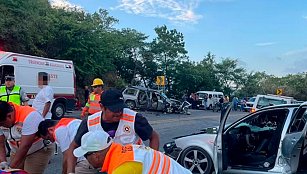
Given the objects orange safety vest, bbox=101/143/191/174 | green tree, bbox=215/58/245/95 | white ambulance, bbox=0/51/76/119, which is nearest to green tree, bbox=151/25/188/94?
green tree, bbox=215/58/245/95

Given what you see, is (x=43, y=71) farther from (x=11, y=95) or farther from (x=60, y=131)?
(x=60, y=131)

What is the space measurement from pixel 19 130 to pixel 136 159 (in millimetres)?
1963

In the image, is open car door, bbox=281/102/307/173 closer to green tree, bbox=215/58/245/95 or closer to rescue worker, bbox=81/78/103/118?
rescue worker, bbox=81/78/103/118

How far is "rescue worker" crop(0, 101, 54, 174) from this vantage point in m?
3.68

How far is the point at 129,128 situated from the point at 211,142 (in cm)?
331

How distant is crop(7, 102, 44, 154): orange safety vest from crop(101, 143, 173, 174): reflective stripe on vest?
1.67 m

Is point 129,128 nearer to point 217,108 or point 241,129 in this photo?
point 241,129

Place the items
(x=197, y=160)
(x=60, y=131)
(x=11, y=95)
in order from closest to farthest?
(x=60, y=131) < (x=197, y=160) < (x=11, y=95)

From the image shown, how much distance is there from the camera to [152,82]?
48.3 m

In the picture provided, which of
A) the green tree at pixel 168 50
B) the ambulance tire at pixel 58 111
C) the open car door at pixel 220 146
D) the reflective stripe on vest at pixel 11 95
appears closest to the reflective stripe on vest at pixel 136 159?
the open car door at pixel 220 146

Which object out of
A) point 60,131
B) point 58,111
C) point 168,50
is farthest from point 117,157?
point 168,50

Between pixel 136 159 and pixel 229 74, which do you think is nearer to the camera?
pixel 136 159

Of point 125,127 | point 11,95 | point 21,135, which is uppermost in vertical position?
point 11,95

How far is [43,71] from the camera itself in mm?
16188
